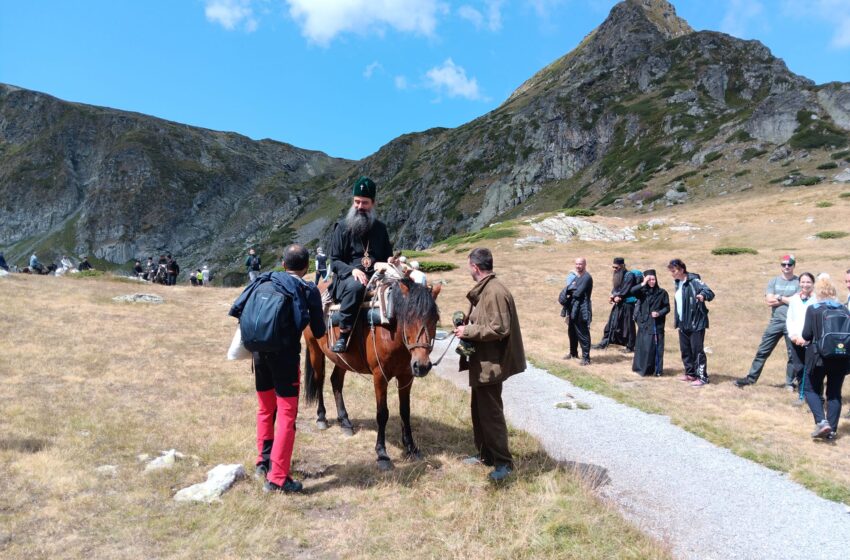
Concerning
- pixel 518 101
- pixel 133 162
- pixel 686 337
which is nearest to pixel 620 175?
pixel 518 101

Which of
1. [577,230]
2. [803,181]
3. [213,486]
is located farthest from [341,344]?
[803,181]

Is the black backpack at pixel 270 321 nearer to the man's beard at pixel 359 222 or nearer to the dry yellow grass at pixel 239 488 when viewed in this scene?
the dry yellow grass at pixel 239 488

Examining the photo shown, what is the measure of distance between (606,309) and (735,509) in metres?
17.6

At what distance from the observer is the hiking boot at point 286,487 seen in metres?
5.54

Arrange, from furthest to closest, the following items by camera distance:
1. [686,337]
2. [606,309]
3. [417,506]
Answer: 1. [606,309]
2. [686,337]
3. [417,506]

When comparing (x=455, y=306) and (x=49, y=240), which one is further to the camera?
(x=49, y=240)

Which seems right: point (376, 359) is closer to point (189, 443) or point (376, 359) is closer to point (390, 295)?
point (390, 295)

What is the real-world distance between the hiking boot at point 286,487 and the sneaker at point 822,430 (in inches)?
304

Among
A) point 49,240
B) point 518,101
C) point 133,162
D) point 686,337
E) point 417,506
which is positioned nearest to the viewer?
point 417,506

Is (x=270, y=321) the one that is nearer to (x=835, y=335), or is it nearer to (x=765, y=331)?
(x=835, y=335)

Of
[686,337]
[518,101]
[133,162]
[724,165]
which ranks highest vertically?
[518,101]

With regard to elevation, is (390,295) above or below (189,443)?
above

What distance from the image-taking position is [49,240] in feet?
478

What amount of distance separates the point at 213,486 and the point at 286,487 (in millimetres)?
792
